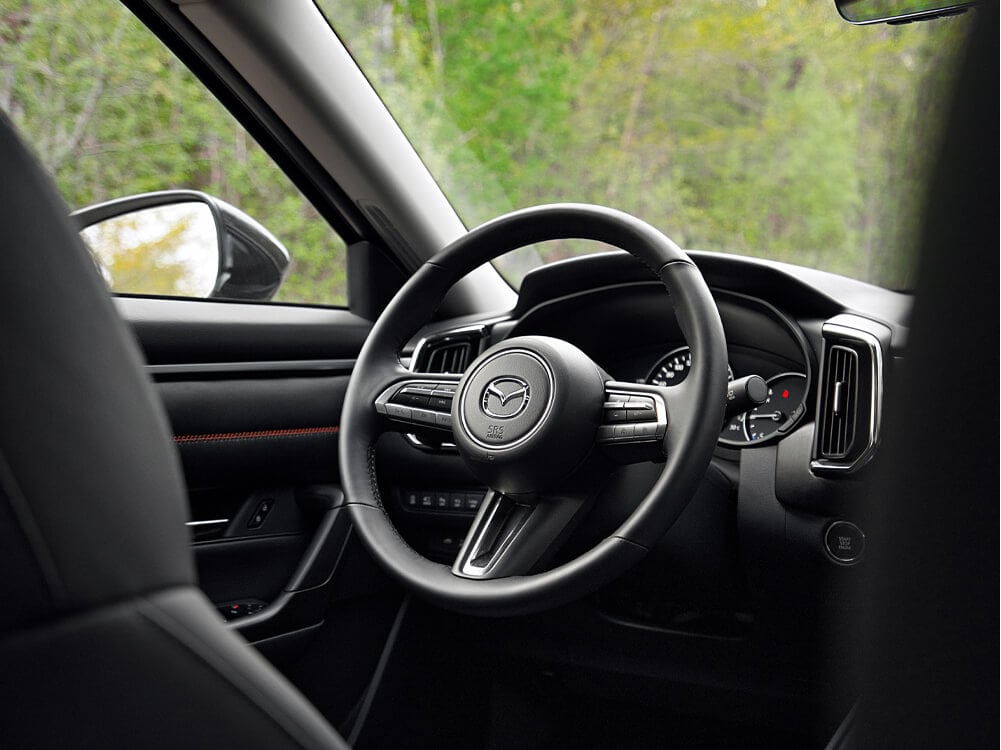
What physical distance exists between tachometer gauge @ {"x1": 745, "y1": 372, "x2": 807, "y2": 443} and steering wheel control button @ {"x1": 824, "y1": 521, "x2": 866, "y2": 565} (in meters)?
0.20

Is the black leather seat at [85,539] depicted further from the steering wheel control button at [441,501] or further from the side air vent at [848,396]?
the steering wheel control button at [441,501]

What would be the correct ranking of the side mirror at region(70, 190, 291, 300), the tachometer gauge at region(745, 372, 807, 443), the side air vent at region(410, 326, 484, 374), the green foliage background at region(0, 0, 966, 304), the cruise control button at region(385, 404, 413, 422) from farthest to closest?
the green foliage background at region(0, 0, 966, 304) < the side mirror at region(70, 190, 291, 300) < the side air vent at region(410, 326, 484, 374) < the tachometer gauge at region(745, 372, 807, 443) < the cruise control button at region(385, 404, 413, 422)

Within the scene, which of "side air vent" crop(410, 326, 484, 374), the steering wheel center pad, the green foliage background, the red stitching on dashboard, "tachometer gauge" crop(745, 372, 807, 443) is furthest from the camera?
the green foliage background

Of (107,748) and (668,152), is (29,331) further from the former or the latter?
(668,152)

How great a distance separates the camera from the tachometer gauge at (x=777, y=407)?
185 centimetres

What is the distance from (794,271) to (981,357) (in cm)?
141

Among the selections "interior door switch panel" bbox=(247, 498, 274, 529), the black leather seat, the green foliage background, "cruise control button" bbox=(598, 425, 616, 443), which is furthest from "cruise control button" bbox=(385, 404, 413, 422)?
the green foliage background

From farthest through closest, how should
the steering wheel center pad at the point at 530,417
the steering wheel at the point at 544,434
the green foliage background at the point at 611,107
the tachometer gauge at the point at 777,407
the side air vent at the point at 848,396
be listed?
the green foliage background at the point at 611,107 → the tachometer gauge at the point at 777,407 → the side air vent at the point at 848,396 → the steering wheel center pad at the point at 530,417 → the steering wheel at the point at 544,434

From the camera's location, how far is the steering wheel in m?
1.42

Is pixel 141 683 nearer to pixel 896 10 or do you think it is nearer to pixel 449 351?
pixel 896 10

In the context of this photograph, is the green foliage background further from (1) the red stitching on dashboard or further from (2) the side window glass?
(1) the red stitching on dashboard

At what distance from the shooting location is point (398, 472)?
2.26 m

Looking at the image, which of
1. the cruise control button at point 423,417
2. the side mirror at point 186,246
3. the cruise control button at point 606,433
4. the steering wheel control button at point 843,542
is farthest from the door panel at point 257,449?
the steering wheel control button at point 843,542

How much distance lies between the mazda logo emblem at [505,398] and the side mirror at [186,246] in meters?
0.96
